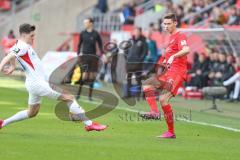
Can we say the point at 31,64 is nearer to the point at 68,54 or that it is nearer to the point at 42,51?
the point at 68,54

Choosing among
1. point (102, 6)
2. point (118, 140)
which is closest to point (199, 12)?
point (102, 6)

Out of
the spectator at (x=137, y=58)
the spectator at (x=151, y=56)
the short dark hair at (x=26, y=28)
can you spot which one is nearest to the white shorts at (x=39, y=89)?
the short dark hair at (x=26, y=28)

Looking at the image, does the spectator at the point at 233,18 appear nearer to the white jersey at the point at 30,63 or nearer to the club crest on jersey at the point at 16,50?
the white jersey at the point at 30,63

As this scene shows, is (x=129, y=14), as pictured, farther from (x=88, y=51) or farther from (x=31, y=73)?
(x=31, y=73)

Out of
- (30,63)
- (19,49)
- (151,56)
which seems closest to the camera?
(19,49)

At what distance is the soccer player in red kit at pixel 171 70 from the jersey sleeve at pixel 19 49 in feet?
8.00

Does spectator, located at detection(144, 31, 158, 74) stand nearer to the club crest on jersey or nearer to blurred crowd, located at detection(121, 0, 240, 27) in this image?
blurred crowd, located at detection(121, 0, 240, 27)

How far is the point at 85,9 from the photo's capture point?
40.0 m

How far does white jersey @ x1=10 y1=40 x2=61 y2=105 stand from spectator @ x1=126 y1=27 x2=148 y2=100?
1060 cm

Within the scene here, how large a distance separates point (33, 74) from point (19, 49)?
500 millimetres

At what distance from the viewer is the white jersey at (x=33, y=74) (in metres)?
13.1

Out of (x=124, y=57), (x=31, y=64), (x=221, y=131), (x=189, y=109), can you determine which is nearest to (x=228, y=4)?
(x=124, y=57)

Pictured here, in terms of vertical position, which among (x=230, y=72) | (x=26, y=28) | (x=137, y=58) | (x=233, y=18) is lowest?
(x=230, y=72)

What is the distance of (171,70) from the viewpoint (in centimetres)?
1407
